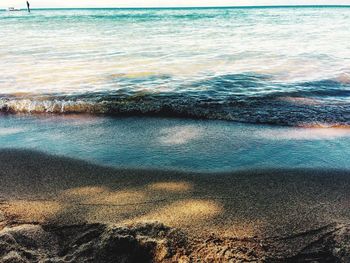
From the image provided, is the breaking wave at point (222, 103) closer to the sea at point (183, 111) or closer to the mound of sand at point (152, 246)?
the sea at point (183, 111)

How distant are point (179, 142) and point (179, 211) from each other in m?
1.66

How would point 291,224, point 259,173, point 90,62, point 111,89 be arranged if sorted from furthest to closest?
1. point 90,62
2. point 111,89
3. point 259,173
4. point 291,224

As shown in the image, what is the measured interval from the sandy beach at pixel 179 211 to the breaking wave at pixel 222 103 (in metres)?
2.00

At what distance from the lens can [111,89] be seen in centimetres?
685

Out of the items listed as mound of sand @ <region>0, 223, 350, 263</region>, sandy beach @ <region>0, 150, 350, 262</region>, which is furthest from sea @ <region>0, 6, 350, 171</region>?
mound of sand @ <region>0, 223, 350, 263</region>

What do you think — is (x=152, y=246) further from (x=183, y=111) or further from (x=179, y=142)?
(x=183, y=111)

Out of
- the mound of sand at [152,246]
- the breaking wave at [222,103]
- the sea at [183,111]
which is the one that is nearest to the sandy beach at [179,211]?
the mound of sand at [152,246]

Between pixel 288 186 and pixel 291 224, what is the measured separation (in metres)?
0.66

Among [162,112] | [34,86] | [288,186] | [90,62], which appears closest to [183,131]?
[162,112]

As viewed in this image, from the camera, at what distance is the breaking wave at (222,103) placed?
16.9ft

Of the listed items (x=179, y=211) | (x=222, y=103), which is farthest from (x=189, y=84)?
(x=179, y=211)

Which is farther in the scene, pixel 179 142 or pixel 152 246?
pixel 179 142

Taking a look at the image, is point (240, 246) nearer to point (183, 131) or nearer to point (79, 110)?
point (183, 131)

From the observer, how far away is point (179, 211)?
259 cm
